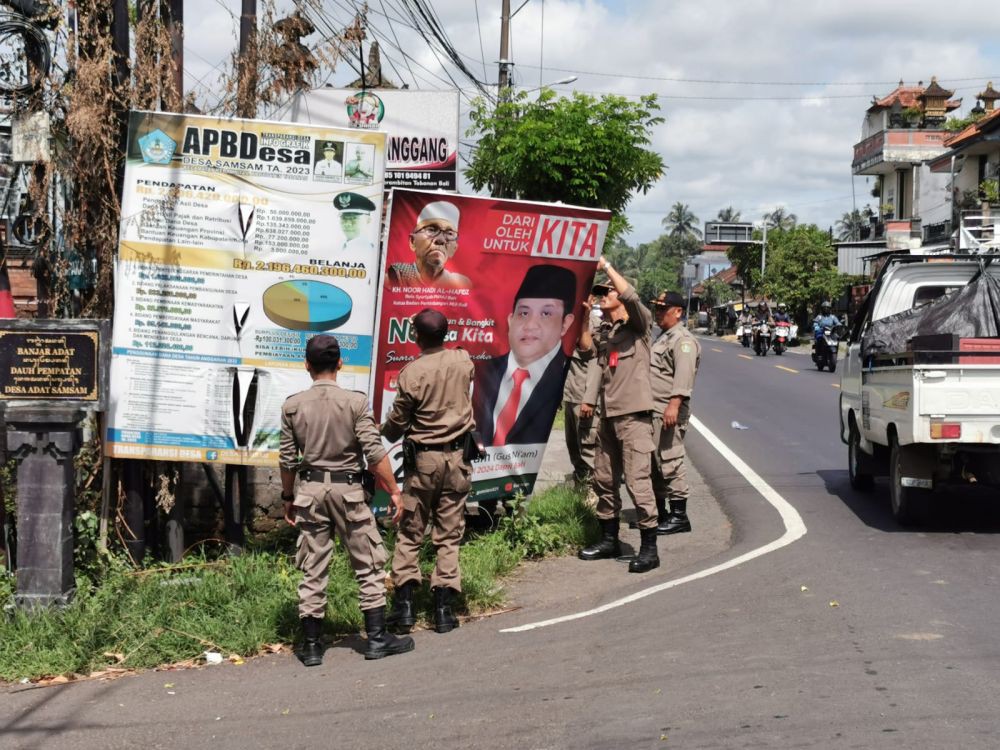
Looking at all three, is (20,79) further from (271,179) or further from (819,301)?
(819,301)

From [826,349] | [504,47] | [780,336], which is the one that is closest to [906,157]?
[780,336]

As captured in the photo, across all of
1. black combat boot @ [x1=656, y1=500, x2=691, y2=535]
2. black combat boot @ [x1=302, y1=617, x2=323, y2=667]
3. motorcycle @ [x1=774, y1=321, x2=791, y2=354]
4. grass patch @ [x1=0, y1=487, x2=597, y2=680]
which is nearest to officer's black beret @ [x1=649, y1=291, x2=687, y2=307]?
black combat boot @ [x1=656, y1=500, x2=691, y2=535]

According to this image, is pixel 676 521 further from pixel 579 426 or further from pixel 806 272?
pixel 806 272

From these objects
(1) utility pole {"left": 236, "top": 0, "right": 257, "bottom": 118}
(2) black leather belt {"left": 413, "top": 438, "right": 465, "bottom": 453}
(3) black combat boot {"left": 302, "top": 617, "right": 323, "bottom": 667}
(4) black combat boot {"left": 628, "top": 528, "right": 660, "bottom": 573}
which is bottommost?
(3) black combat boot {"left": 302, "top": 617, "right": 323, "bottom": 667}

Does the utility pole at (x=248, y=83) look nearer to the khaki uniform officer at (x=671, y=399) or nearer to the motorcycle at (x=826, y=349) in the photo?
the khaki uniform officer at (x=671, y=399)

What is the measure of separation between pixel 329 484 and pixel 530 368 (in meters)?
2.69

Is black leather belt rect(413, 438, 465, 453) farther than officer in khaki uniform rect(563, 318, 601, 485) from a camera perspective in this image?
No

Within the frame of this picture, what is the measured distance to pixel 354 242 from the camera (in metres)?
7.31

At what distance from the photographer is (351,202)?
728 centimetres

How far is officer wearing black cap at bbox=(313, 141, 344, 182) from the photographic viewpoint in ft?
23.7

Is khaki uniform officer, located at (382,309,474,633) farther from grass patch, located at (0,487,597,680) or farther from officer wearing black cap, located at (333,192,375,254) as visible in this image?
officer wearing black cap, located at (333,192,375,254)

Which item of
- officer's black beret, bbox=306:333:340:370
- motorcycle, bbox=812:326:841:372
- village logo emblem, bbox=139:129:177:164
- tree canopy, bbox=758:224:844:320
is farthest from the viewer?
tree canopy, bbox=758:224:844:320

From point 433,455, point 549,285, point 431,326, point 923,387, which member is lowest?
point 433,455

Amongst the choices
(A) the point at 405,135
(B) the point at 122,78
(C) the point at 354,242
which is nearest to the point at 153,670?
(C) the point at 354,242
